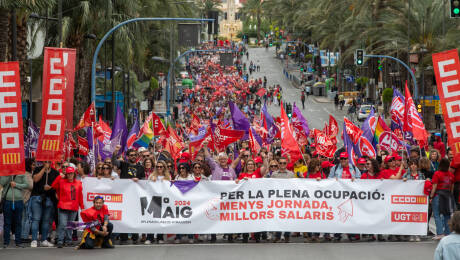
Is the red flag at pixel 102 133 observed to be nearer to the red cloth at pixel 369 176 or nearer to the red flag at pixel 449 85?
the red cloth at pixel 369 176

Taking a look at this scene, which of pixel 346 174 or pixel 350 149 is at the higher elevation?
pixel 350 149

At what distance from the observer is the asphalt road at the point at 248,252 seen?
39.6 feet

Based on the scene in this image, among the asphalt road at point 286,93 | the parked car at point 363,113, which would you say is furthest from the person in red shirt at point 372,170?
the parked car at point 363,113

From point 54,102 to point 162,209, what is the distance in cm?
240

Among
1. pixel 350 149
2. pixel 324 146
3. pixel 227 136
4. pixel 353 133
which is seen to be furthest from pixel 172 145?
pixel 350 149

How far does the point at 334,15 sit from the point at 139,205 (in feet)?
189

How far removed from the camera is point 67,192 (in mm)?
13211

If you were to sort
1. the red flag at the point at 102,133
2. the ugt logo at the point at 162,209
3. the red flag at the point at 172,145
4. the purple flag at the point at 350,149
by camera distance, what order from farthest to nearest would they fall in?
the red flag at the point at 172,145
the red flag at the point at 102,133
the purple flag at the point at 350,149
the ugt logo at the point at 162,209

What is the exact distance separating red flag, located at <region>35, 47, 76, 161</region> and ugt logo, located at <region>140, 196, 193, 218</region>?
5.14ft

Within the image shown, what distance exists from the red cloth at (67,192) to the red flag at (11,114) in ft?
2.46

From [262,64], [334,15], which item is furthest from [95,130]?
[262,64]

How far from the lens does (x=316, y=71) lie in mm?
106375

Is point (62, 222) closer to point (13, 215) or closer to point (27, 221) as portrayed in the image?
point (27, 221)

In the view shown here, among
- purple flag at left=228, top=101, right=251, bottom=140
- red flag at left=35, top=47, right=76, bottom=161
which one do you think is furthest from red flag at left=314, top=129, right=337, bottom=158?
red flag at left=35, top=47, right=76, bottom=161
